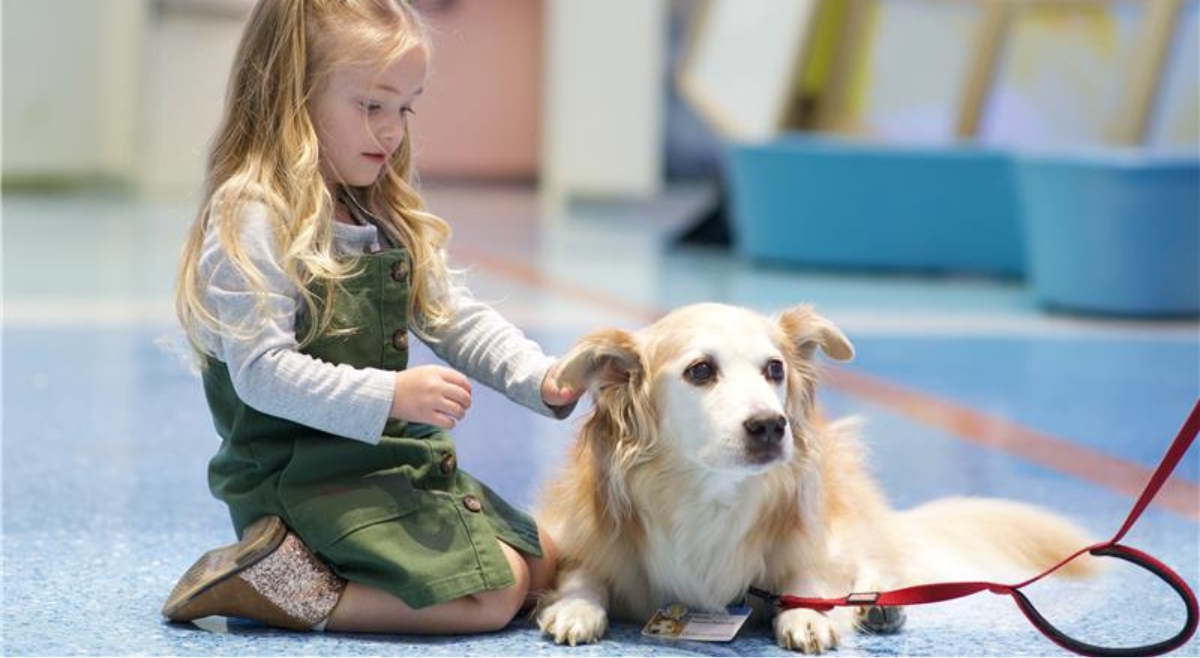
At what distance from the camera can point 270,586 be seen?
2.31m

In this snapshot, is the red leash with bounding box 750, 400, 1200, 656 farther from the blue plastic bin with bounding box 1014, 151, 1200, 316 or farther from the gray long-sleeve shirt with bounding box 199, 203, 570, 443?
the blue plastic bin with bounding box 1014, 151, 1200, 316

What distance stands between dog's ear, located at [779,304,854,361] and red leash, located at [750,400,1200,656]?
34cm

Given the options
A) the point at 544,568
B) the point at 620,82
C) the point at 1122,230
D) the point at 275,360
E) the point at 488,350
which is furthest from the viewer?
the point at 620,82

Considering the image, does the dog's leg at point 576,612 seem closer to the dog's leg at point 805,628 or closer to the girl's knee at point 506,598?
the girl's knee at point 506,598

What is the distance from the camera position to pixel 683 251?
376 inches

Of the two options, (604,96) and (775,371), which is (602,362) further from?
(604,96)

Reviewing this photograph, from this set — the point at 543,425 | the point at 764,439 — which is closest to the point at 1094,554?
the point at 764,439

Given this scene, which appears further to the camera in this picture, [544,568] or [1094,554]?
[544,568]

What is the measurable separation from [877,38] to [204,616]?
7.81 m

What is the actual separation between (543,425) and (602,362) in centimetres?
191

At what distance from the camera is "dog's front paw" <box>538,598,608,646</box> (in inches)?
89.7

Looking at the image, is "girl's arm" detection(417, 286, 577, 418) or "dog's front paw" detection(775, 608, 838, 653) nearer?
"dog's front paw" detection(775, 608, 838, 653)

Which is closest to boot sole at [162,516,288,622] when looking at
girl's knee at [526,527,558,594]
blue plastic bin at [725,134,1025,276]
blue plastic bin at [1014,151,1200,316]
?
girl's knee at [526,527,558,594]

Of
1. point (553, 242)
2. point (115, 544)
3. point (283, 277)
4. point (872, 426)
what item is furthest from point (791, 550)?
point (553, 242)
